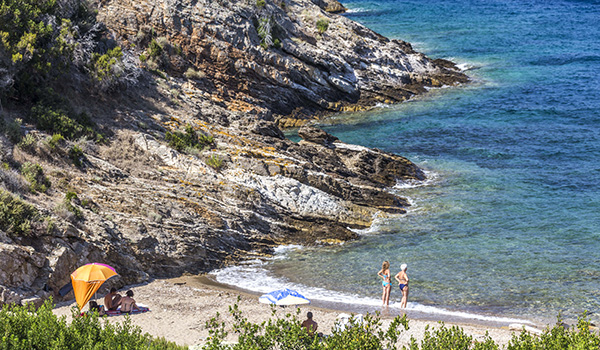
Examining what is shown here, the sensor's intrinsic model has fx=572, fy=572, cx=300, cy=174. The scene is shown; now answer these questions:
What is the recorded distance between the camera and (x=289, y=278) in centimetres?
2166

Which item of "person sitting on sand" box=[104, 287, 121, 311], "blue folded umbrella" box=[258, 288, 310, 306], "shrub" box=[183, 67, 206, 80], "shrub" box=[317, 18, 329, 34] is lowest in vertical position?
"person sitting on sand" box=[104, 287, 121, 311]

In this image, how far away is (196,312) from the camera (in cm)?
1766

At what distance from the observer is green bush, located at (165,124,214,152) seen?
27203 mm

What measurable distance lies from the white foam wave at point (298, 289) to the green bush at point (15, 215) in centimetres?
688

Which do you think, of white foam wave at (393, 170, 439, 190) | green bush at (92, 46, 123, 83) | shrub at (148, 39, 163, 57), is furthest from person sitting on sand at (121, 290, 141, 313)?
shrub at (148, 39, 163, 57)

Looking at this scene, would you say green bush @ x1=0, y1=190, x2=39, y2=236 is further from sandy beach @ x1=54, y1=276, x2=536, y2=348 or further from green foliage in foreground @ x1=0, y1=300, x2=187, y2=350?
green foliage in foreground @ x1=0, y1=300, x2=187, y2=350

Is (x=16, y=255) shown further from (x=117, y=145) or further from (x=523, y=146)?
(x=523, y=146)

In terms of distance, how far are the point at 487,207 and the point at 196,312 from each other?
16752 mm

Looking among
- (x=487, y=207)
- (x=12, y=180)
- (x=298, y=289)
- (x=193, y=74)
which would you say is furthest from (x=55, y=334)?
(x=193, y=74)

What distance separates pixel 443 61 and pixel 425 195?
105 feet

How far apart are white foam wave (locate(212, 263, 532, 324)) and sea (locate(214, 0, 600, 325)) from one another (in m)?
0.07

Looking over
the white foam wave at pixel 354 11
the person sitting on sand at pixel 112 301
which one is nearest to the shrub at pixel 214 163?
the person sitting on sand at pixel 112 301

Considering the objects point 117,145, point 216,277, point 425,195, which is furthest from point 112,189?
point 425,195

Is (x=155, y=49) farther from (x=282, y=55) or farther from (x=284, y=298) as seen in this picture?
(x=284, y=298)
